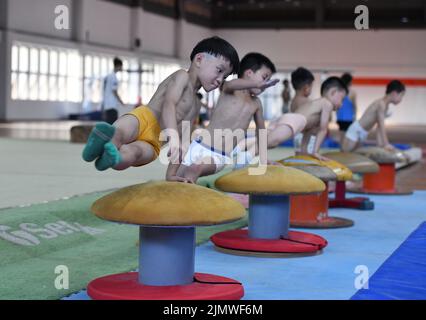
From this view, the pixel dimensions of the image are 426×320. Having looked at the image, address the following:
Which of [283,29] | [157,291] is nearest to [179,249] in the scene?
[157,291]

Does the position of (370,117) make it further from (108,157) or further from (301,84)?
(108,157)

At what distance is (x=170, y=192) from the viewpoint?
369 cm

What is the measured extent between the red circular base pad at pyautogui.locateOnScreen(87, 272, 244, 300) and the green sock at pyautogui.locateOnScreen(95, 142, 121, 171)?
0.59 metres

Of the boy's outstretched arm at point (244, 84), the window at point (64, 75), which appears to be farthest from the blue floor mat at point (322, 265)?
the window at point (64, 75)

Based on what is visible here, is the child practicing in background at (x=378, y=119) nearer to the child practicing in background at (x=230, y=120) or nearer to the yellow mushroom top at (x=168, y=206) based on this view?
the child practicing in background at (x=230, y=120)

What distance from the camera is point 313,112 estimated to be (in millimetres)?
7793

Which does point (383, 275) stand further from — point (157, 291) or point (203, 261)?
point (157, 291)

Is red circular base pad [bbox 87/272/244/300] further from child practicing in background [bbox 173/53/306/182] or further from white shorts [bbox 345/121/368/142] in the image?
white shorts [bbox 345/121/368/142]

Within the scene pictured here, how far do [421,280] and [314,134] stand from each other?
149 inches

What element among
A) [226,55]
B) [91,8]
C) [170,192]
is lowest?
[170,192]

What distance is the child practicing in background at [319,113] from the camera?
306 inches

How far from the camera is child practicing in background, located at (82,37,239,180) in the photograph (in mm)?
4559

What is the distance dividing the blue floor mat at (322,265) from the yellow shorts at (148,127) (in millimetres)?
827

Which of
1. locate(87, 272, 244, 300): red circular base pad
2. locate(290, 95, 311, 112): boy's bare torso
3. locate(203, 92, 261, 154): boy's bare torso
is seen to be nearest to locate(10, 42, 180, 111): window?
locate(290, 95, 311, 112): boy's bare torso
